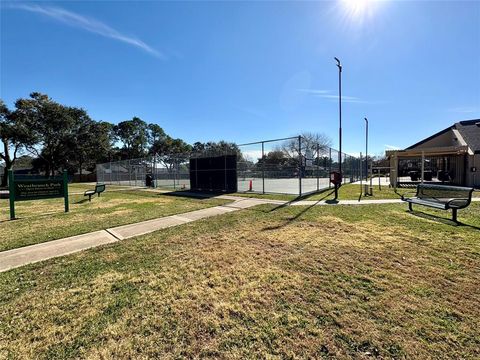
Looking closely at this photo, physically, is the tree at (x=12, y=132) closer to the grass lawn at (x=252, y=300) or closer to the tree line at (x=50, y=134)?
the tree line at (x=50, y=134)

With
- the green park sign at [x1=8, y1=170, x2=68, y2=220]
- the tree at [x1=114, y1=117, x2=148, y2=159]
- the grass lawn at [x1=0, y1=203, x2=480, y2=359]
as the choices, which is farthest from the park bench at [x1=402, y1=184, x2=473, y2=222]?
the tree at [x1=114, y1=117, x2=148, y2=159]

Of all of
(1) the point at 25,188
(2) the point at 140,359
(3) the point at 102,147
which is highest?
(3) the point at 102,147

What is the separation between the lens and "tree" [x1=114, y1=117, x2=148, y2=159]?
5866cm

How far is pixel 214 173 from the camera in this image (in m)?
17.1

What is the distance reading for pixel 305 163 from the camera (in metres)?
14.6

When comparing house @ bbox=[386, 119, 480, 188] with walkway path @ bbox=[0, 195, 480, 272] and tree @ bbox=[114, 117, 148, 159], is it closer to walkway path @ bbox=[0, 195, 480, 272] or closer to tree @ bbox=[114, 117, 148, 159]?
walkway path @ bbox=[0, 195, 480, 272]

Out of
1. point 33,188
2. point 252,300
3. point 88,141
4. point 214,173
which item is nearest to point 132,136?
point 88,141

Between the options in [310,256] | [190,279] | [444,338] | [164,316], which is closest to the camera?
[444,338]

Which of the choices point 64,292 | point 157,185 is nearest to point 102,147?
point 157,185

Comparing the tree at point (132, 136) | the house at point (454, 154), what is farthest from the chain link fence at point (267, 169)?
the tree at point (132, 136)

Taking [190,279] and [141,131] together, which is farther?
[141,131]

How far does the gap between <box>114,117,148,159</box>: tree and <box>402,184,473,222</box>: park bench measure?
60.9 meters

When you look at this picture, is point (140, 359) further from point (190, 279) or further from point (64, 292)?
point (64, 292)

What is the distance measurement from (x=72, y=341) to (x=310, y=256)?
11.4 feet
